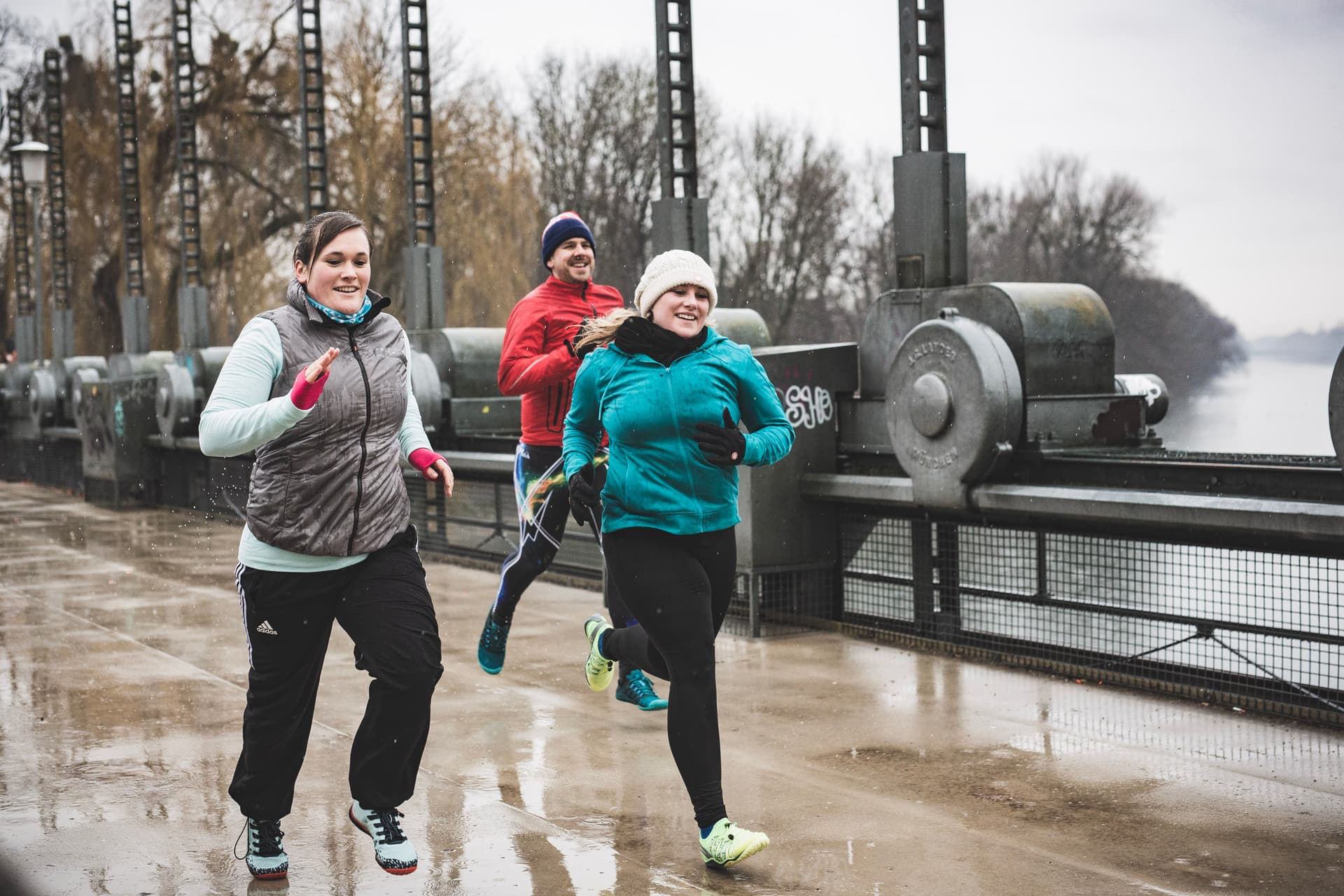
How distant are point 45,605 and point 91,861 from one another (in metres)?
5.75

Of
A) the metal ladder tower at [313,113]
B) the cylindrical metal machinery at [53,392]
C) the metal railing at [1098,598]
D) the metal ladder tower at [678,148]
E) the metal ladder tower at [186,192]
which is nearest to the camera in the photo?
the metal railing at [1098,598]

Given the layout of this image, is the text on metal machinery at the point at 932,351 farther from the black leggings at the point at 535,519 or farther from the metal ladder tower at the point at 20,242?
the metal ladder tower at the point at 20,242

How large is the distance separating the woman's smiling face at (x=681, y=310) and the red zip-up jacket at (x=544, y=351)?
5.89 feet

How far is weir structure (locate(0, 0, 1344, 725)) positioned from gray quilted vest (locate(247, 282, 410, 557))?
1.24 metres

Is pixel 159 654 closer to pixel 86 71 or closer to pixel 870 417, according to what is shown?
pixel 870 417

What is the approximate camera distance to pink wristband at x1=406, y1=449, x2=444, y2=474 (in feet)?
13.5

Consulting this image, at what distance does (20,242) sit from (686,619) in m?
35.4

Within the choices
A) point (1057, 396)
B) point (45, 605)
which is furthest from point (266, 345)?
point (45, 605)

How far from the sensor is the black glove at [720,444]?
13.9 feet

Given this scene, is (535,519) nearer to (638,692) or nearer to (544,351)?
(544,351)

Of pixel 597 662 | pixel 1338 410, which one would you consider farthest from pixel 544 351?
pixel 1338 410

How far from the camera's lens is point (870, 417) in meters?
7.98

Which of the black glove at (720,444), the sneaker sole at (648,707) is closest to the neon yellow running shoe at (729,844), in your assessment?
the black glove at (720,444)

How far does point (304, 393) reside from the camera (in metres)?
3.64
